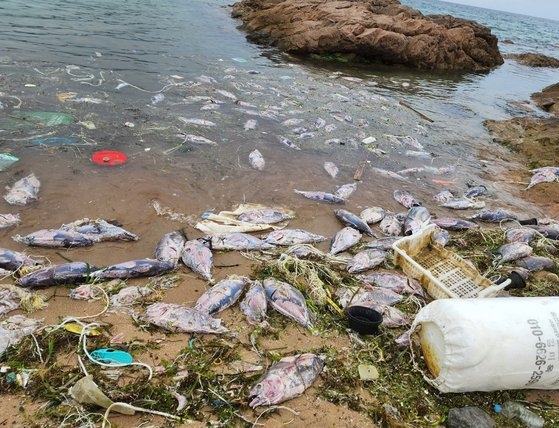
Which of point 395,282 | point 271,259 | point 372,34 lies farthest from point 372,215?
point 372,34

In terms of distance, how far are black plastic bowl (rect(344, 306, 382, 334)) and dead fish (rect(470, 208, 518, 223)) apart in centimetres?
396

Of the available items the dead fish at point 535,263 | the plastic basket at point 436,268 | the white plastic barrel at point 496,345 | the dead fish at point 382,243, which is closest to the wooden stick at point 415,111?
the dead fish at point 535,263

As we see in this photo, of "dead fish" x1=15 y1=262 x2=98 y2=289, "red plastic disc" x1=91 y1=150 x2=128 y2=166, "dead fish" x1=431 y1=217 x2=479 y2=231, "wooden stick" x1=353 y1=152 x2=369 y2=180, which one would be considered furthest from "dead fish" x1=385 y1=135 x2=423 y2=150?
"dead fish" x1=15 y1=262 x2=98 y2=289

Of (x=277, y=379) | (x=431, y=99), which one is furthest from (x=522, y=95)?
(x=277, y=379)

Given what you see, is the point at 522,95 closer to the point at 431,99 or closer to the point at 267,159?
the point at 431,99

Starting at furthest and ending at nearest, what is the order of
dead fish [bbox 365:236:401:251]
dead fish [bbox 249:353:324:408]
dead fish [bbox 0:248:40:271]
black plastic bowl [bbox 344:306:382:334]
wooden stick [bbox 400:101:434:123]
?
wooden stick [bbox 400:101:434:123] → dead fish [bbox 365:236:401:251] → dead fish [bbox 0:248:40:271] → black plastic bowl [bbox 344:306:382:334] → dead fish [bbox 249:353:324:408]

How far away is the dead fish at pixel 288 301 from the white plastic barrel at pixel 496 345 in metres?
1.37

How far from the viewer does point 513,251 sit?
5.82 metres

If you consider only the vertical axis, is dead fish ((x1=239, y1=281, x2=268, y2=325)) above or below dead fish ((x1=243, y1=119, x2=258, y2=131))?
below

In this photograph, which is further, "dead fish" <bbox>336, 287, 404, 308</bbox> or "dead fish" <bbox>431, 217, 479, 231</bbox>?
"dead fish" <bbox>431, 217, 479, 231</bbox>

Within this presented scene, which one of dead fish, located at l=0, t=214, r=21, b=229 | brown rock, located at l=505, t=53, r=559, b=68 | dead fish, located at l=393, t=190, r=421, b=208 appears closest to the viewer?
dead fish, located at l=0, t=214, r=21, b=229

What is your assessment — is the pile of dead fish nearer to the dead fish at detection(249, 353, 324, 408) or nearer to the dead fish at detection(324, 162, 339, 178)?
the dead fish at detection(249, 353, 324, 408)

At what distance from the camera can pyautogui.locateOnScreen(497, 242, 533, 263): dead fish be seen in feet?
19.0

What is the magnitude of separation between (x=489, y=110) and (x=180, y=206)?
550 inches
